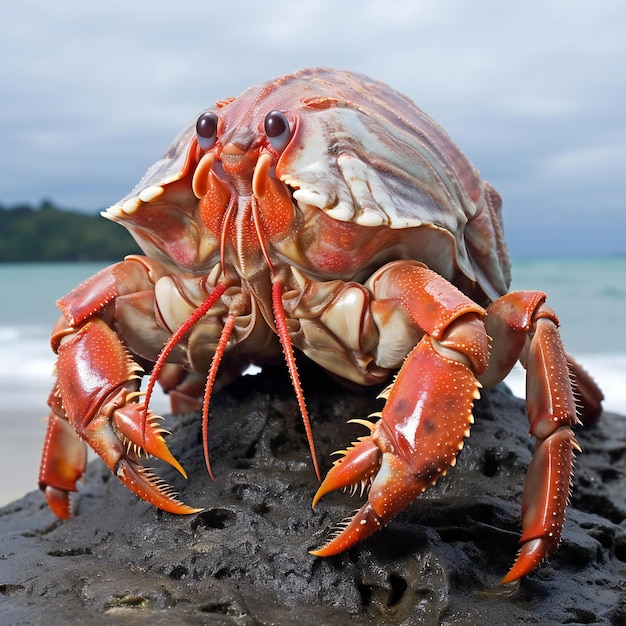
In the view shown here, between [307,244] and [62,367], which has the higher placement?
[307,244]

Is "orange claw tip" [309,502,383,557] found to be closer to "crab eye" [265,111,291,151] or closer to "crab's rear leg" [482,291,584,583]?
"crab's rear leg" [482,291,584,583]

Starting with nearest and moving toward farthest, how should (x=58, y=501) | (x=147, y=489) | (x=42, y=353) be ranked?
(x=147, y=489) → (x=58, y=501) → (x=42, y=353)

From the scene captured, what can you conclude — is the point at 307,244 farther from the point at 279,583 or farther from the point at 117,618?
the point at 117,618

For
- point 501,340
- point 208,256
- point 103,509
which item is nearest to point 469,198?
point 501,340

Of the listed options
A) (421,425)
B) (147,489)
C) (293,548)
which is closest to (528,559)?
(421,425)

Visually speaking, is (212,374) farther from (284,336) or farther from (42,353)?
(42,353)

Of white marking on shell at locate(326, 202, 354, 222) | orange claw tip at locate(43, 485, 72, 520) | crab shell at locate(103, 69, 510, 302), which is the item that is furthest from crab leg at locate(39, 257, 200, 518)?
white marking on shell at locate(326, 202, 354, 222)

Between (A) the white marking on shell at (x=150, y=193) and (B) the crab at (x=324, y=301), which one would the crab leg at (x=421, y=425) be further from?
(A) the white marking on shell at (x=150, y=193)
